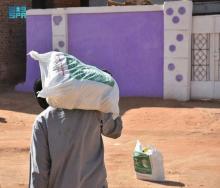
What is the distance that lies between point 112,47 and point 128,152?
5849mm

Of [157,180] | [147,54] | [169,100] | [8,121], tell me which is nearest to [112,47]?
[147,54]

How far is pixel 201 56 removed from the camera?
1314 centimetres

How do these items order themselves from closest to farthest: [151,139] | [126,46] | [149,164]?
[149,164], [151,139], [126,46]

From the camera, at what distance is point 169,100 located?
1324 cm

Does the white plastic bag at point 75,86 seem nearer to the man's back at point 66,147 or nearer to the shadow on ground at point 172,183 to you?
the man's back at point 66,147

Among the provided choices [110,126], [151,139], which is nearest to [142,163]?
[151,139]

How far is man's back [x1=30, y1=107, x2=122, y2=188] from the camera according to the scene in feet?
8.76

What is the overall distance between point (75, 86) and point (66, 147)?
304mm

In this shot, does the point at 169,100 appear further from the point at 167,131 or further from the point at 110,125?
the point at 110,125

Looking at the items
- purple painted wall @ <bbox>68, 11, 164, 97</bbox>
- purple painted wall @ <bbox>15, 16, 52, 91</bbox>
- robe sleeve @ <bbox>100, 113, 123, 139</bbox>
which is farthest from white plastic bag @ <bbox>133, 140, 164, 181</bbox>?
purple painted wall @ <bbox>15, 16, 52, 91</bbox>

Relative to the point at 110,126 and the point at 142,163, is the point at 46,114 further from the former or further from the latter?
the point at 142,163

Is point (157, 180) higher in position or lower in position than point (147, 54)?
lower

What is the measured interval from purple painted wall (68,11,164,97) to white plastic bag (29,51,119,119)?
35.7 feet

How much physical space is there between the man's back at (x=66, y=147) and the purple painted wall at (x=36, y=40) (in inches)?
478
